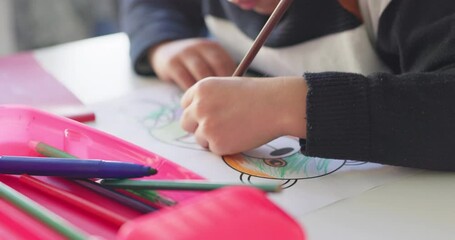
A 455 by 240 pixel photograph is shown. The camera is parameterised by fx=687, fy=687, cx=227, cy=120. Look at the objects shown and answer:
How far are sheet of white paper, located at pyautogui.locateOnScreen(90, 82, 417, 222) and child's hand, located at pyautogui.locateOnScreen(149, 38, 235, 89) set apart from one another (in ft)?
0.20

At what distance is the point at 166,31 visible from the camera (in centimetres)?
70

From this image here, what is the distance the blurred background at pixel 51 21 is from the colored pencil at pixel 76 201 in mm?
846

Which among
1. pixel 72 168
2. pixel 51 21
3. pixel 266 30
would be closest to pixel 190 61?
pixel 266 30

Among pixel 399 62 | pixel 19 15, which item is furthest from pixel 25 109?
pixel 19 15

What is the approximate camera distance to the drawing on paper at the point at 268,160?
47 centimetres

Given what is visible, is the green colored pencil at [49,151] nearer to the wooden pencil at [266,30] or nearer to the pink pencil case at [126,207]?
the pink pencil case at [126,207]

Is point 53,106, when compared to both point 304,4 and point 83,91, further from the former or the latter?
point 304,4

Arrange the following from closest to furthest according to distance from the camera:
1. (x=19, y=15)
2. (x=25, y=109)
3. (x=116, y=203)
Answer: (x=116, y=203)
(x=25, y=109)
(x=19, y=15)

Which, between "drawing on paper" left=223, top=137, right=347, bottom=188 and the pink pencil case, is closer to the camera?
the pink pencil case

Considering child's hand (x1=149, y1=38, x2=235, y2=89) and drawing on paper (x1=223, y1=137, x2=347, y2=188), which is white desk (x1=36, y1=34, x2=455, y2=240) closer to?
drawing on paper (x1=223, y1=137, x2=347, y2=188)

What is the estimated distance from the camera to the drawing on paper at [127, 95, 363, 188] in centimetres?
47

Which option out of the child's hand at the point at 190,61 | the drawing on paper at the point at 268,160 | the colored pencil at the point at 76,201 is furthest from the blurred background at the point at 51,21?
the colored pencil at the point at 76,201

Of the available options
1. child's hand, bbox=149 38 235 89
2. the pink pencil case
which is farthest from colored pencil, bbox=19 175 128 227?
child's hand, bbox=149 38 235 89

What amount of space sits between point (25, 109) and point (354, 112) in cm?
24
